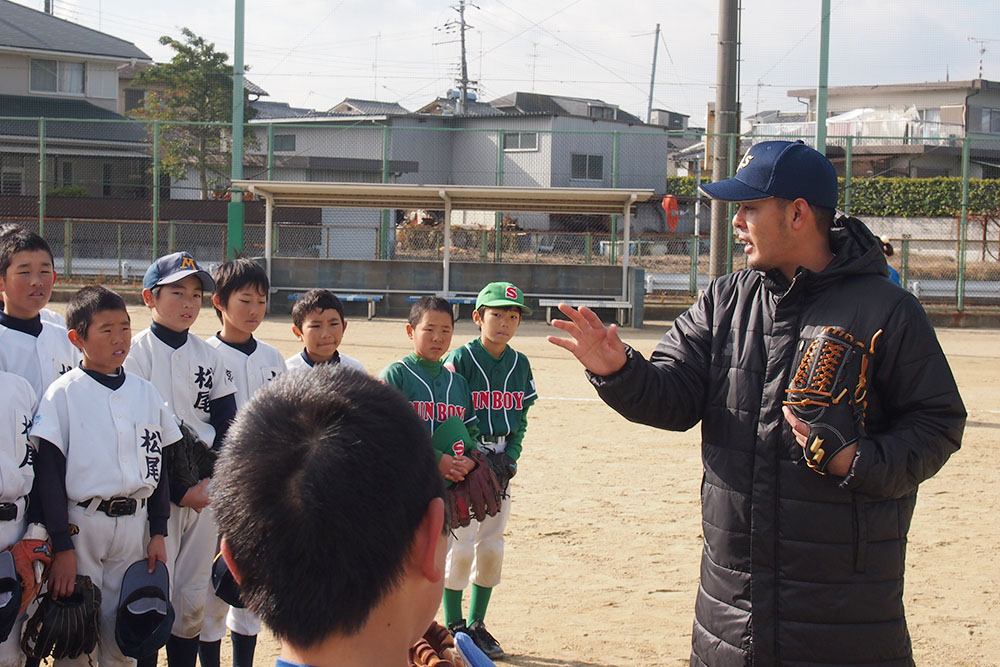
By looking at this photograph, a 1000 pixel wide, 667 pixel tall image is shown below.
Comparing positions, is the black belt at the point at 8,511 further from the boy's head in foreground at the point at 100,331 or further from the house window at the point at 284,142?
the house window at the point at 284,142

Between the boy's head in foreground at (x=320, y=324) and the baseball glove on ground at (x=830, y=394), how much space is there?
2.48 meters

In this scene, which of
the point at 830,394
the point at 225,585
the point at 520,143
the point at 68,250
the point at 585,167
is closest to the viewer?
the point at 830,394

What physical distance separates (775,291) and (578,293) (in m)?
16.4

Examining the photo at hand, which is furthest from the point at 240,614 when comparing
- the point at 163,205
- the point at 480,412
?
the point at 163,205

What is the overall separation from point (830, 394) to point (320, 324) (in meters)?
2.61

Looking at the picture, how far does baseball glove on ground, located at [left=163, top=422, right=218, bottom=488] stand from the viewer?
3.82m

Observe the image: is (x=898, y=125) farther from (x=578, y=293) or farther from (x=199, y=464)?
(x=199, y=464)

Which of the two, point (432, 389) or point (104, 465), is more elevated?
point (432, 389)

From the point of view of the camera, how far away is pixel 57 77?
3278 cm

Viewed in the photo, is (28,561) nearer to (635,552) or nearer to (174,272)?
(174,272)

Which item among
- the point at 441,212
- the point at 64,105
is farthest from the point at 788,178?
the point at 64,105

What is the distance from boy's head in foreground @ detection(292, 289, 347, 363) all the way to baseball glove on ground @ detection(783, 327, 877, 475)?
2.48 metres

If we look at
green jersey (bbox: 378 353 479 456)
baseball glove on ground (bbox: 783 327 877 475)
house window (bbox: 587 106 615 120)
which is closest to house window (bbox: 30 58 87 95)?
house window (bbox: 587 106 615 120)

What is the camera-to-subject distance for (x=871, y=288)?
2.71 metres
